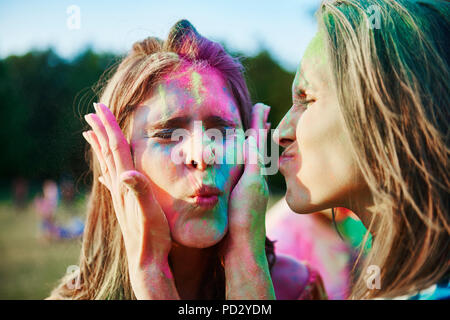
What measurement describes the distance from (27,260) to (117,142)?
16.6 feet

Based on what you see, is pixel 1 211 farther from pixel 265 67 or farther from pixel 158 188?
pixel 158 188

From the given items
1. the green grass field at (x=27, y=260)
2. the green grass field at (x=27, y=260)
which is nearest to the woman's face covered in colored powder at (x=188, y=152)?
the green grass field at (x=27, y=260)

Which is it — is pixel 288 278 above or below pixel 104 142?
below

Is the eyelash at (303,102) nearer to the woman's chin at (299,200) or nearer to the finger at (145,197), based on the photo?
the woman's chin at (299,200)

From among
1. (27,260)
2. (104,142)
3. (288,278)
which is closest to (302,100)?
(104,142)

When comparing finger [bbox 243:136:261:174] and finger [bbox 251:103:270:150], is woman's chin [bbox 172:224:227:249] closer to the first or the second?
finger [bbox 243:136:261:174]

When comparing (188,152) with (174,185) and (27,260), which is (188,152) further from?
(27,260)

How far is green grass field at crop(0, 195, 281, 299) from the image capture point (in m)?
4.25

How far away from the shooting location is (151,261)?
1250mm

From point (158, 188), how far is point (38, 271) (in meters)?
4.53

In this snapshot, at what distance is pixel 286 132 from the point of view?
4.79 ft

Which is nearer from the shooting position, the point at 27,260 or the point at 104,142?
the point at 104,142

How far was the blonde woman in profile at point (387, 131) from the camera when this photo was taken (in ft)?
4.09

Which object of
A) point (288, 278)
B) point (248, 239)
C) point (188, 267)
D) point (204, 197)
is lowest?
point (288, 278)
